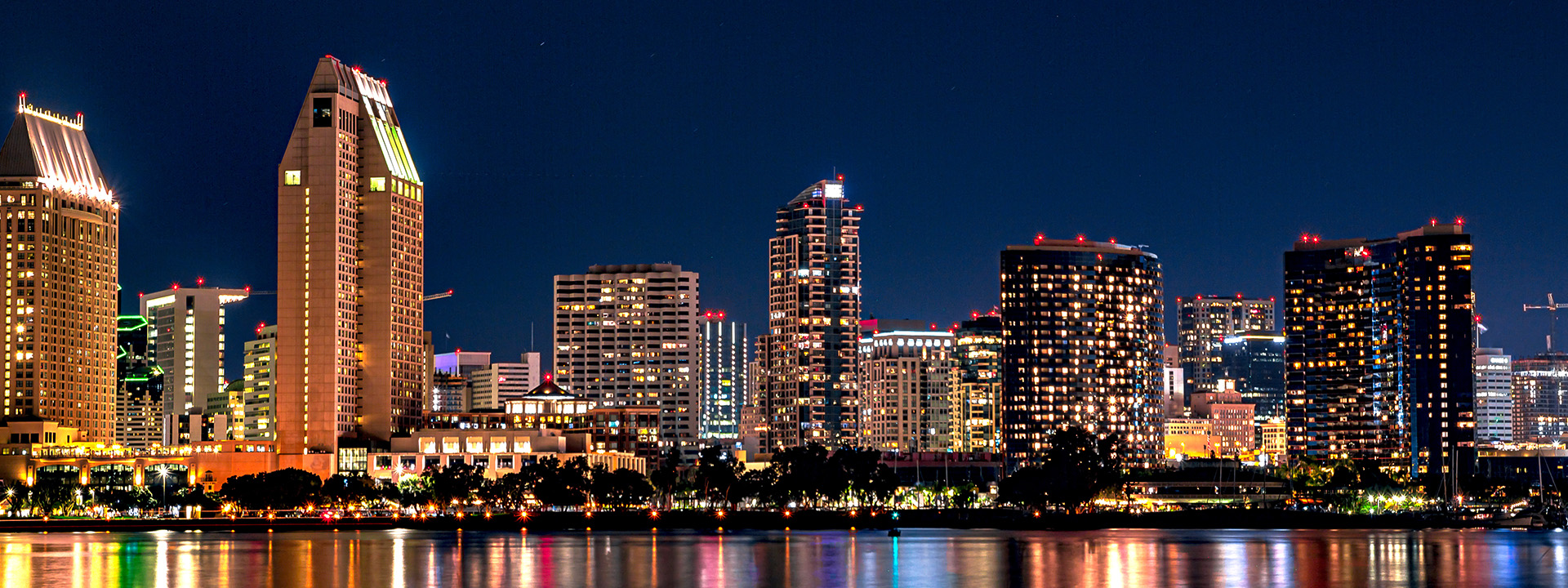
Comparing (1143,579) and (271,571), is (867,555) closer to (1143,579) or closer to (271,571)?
(1143,579)

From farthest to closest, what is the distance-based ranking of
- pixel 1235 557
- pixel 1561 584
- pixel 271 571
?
pixel 1235 557 → pixel 271 571 → pixel 1561 584

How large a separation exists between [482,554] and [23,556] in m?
42.1

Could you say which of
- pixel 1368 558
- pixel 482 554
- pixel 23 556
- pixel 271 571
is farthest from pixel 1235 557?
pixel 23 556

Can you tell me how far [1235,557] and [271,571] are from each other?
84.1 m

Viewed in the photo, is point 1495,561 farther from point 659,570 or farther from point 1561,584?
point 659,570

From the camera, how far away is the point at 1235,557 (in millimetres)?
188125

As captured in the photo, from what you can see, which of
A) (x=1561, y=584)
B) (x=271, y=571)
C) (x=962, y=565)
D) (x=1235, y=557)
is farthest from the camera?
(x=1235, y=557)

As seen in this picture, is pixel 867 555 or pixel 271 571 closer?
pixel 271 571

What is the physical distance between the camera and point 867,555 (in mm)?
190625

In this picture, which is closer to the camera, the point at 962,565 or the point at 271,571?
the point at 271,571

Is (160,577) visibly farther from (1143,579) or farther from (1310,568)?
(1310,568)

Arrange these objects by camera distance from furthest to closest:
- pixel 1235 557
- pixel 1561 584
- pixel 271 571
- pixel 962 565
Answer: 1. pixel 1235 557
2. pixel 962 565
3. pixel 271 571
4. pixel 1561 584

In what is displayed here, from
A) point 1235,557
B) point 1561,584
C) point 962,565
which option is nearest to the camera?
point 1561,584

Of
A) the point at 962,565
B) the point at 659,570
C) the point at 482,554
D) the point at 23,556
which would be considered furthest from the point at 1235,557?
the point at 23,556
